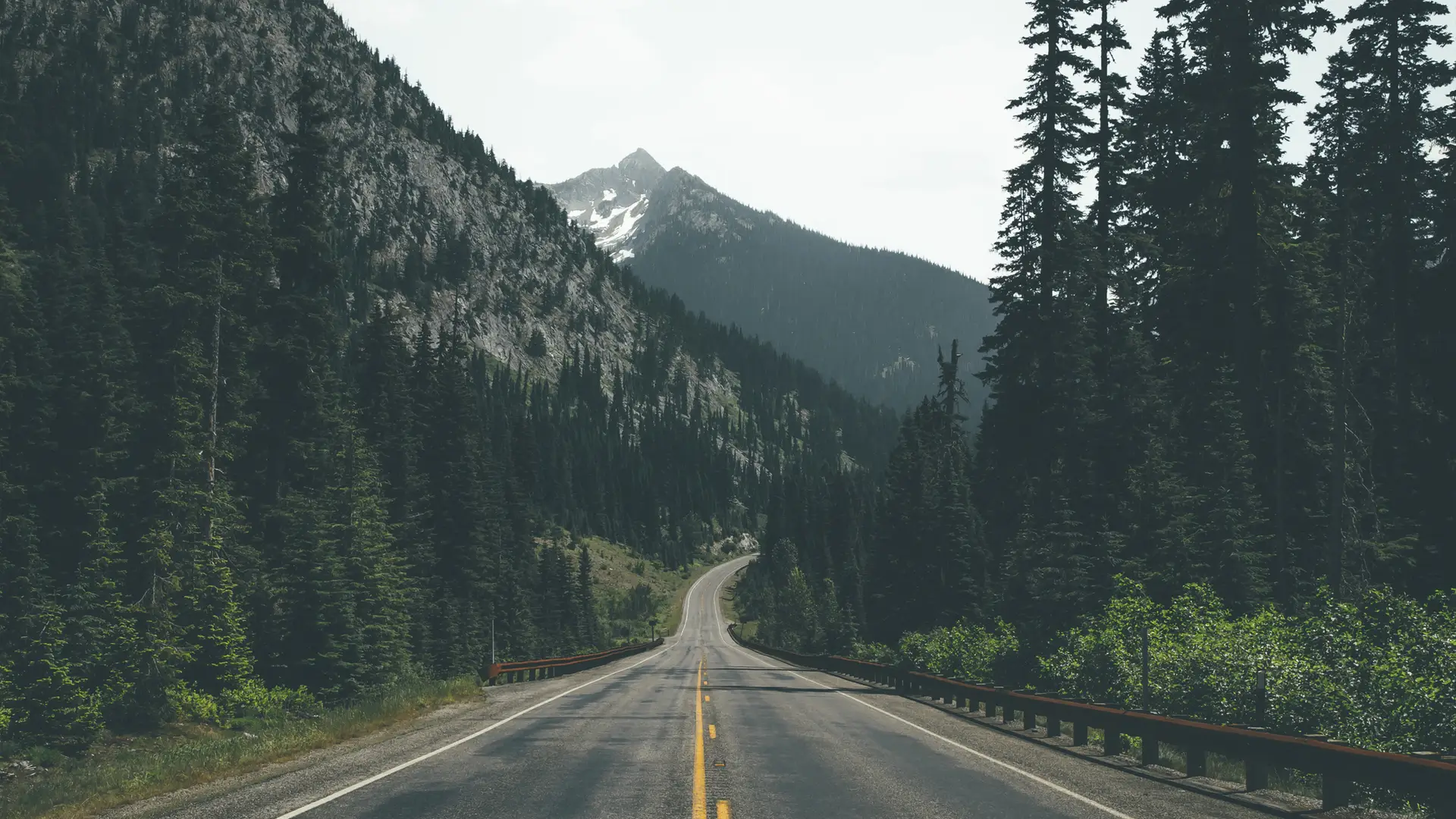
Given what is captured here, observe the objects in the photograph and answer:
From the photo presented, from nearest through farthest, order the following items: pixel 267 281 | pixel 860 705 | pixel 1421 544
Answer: pixel 860 705 < pixel 1421 544 < pixel 267 281

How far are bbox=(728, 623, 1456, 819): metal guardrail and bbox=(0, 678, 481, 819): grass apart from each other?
13.8 m

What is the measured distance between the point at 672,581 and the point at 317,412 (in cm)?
15064

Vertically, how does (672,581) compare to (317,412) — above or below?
below

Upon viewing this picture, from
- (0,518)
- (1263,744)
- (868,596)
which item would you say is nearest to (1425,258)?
A: (1263,744)

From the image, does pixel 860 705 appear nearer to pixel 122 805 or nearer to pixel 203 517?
pixel 122 805

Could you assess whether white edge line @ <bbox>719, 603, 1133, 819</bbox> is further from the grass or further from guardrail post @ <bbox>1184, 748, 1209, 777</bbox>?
the grass

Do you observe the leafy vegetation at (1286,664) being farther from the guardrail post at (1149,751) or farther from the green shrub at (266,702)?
the green shrub at (266,702)

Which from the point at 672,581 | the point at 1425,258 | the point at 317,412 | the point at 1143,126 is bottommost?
the point at 672,581

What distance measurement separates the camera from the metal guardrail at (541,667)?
38.7m

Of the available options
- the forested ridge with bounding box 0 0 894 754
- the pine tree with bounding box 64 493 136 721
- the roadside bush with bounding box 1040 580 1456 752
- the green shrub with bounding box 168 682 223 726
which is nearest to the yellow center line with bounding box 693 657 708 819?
the roadside bush with bounding box 1040 580 1456 752

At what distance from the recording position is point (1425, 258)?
3294cm

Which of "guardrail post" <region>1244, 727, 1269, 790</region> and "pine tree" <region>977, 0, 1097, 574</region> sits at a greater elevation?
"pine tree" <region>977, 0, 1097, 574</region>

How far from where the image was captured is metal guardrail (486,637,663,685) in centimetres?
3869

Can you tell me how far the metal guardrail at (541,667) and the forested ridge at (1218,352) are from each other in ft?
55.3
